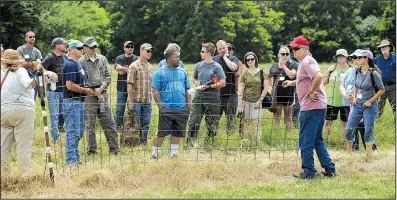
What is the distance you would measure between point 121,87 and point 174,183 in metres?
3.66

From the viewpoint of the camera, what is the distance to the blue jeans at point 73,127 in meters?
8.92

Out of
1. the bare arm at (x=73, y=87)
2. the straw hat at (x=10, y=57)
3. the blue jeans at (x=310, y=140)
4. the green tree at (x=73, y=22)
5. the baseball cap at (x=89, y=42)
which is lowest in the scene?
the blue jeans at (x=310, y=140)

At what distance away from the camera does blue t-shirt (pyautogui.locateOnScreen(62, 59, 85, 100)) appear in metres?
9.12

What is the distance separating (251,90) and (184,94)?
6.95 feet

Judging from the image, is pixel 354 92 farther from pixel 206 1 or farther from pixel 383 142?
pixel 206 1

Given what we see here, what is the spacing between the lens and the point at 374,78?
9414 millimetres

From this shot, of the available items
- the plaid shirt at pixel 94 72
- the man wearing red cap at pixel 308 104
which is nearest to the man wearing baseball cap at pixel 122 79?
the plaid shirt at pixel 94 72

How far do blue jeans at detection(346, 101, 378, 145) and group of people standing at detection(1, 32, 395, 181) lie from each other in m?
0.01

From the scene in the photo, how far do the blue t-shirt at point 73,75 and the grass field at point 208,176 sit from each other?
0.87 meters

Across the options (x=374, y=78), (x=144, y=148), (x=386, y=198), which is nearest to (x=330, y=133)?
(x=374, y=78)

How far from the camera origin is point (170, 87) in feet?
29.7

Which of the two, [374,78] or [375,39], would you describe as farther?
[375,39]

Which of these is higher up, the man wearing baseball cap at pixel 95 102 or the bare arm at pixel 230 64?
the bare arm at pixel 230 64

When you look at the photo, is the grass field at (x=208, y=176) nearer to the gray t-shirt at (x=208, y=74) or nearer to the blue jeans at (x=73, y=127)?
the blue jeans at (x=73, y=127)
